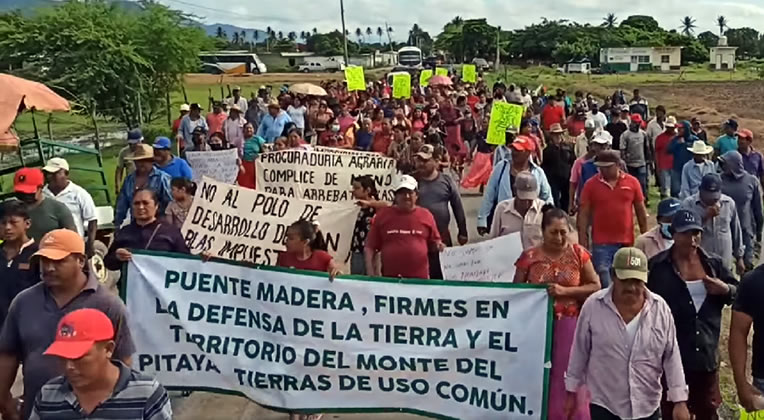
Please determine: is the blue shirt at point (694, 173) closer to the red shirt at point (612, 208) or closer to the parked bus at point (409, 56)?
the red shirt at point (612, 208)

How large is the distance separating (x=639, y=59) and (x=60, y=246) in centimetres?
11734

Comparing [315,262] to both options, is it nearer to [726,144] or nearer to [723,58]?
[726,144]

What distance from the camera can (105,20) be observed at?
88.4ft

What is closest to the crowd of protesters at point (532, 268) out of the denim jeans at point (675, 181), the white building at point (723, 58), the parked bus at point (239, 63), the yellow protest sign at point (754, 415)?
the yellow protest sign at point (754, 415)

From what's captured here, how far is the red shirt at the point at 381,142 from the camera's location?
1524 cm

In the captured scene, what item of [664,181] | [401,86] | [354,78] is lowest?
[664,181]

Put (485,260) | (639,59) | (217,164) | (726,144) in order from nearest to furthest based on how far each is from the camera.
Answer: (485,260) < (726,144) < (217,164) < (639,59)

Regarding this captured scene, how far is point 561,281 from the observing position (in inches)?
236

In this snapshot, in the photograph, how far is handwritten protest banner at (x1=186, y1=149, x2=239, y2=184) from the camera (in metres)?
13.1

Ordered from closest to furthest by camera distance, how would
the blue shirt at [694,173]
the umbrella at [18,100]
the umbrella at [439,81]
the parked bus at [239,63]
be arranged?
the blue shirt at [694,173] → the umbrella at [18,100] → the umbrella at [439,81] → the parked bus at [239,63]

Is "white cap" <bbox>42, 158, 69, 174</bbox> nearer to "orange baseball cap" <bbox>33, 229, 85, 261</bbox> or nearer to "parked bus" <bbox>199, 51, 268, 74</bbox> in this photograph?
"orange baseball cap" <bbox>33, 229, 85, 261</bbox>

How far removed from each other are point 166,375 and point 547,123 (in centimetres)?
1379

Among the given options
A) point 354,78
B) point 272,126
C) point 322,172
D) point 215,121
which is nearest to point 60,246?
point 322,172

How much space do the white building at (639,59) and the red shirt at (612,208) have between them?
108m
